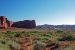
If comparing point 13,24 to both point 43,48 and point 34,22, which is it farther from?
point 43,48

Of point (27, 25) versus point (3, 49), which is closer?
point (3, 49)

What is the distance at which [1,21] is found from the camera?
56.4 metres

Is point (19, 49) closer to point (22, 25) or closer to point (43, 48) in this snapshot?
point (43, 48)

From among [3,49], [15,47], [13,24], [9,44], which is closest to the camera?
[3,49]

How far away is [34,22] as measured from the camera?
73.6 metres

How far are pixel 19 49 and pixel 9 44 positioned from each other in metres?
2.13

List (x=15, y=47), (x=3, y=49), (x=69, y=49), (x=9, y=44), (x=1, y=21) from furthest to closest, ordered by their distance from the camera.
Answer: (x=1, y=21) < (x=9, y=44) < (x=15, y=47) < (x=3, y=49) < (x=69, y=49)

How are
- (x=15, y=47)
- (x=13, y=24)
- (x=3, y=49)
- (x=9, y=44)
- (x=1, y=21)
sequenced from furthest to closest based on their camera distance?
(x=13, y=24) → (x=1, y=21) → (x=9, y=44) → (x=15, y=47) → (x=3, y=49)

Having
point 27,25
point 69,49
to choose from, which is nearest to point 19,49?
point 69,49

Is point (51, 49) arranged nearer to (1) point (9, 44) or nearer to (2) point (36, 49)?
(2) point (36, 49)


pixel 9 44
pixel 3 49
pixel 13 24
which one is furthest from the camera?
pixel 13 24

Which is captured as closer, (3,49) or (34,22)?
(3,49)

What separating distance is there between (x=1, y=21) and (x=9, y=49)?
1583 inches

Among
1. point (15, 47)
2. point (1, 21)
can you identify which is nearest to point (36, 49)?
point (15, 47)
